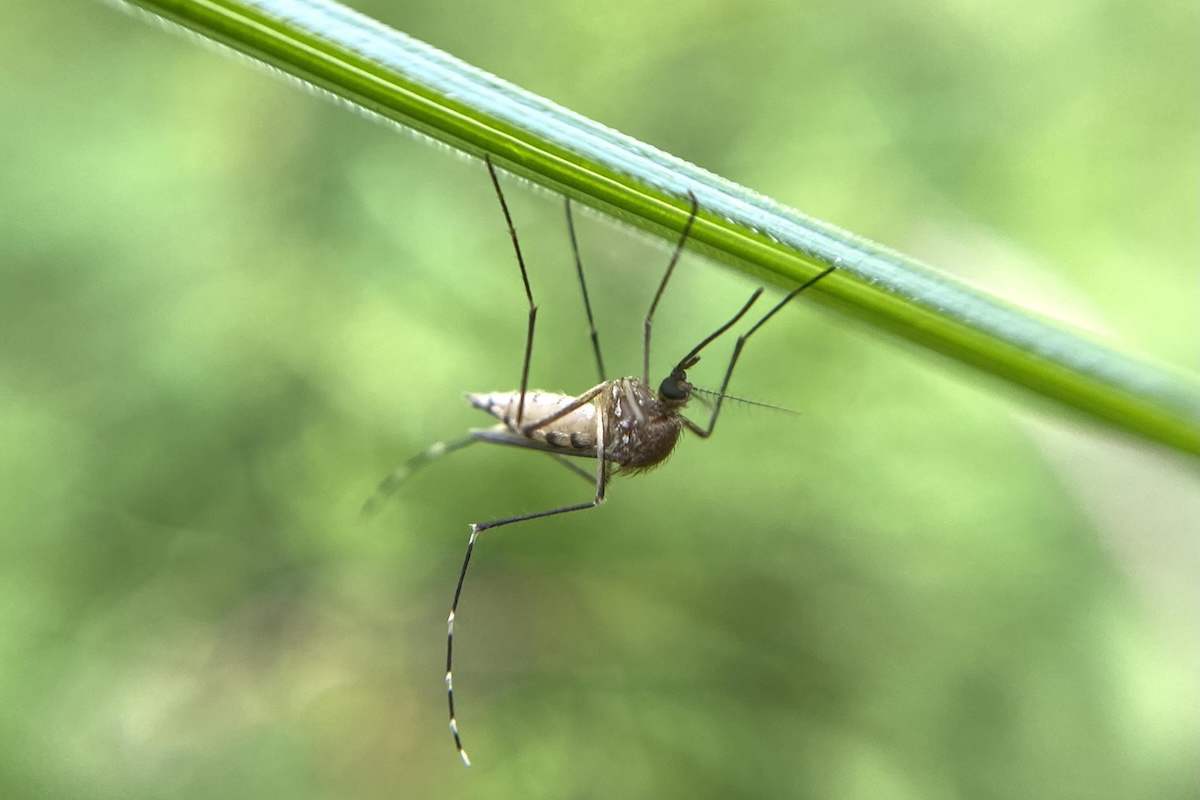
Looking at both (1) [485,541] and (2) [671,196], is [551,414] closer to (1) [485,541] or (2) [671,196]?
(2) [671,196]

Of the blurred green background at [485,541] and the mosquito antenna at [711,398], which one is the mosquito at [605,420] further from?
the blurred green background at [485,541]

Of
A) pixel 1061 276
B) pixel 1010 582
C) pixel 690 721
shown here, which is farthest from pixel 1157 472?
pixel 690 721

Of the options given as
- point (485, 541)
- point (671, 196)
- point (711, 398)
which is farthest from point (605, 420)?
point (485, 541)

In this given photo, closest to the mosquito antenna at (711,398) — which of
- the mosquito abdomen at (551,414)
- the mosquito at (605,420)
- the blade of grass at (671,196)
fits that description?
the mosquito at (605,420)

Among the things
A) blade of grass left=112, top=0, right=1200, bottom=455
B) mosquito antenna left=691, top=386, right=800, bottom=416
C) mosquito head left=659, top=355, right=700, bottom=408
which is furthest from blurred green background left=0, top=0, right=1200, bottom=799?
blade of grass left=112, top=0, right=1200, bottom=455

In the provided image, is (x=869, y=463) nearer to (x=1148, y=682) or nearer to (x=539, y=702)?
(x=1148, y=682)
